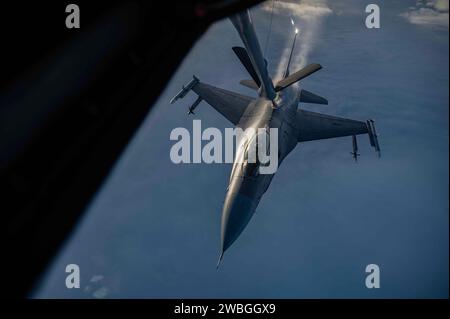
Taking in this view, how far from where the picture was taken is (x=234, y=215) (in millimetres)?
15250

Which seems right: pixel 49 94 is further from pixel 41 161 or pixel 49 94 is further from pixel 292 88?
pixel 292 88

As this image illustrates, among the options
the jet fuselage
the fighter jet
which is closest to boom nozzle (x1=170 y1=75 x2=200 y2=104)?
the fighter jet

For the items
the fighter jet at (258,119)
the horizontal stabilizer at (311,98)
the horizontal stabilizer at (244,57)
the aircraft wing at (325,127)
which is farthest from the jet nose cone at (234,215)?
the horizontal stabilizer at (311,98)

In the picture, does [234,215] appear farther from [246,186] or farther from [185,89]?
[185,89]

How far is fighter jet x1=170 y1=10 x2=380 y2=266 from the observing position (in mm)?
13005

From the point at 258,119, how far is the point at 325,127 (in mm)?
7206

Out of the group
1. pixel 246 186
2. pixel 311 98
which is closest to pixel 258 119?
pixel 246 186

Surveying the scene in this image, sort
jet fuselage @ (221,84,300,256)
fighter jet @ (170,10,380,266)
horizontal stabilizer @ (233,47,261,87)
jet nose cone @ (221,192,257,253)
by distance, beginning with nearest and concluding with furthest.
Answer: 1. horizontal stabilizer @ (233,47,261,87)
2. fighter jet @ (170,10,380,266)
3. jet nose cone @ (221,192,257,253)
4. jet fuselage @ (221,84,300,256)

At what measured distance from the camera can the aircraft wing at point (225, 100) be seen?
81.4ft

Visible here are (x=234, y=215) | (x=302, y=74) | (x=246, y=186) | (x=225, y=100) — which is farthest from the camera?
(x=225, y=100)

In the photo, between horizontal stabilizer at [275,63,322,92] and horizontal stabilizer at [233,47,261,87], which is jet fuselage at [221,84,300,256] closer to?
horizontal stabilizer at [275,63,322,92]

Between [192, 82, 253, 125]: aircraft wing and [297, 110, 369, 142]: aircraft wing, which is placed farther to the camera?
[192, 82, 253, 125]: aircraft wing

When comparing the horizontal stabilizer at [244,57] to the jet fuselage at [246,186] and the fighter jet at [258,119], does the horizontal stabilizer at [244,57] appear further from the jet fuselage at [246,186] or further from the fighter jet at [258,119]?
the jet fuselage at [246,186]

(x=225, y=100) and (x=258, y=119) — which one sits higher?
(x=225, y=100)
